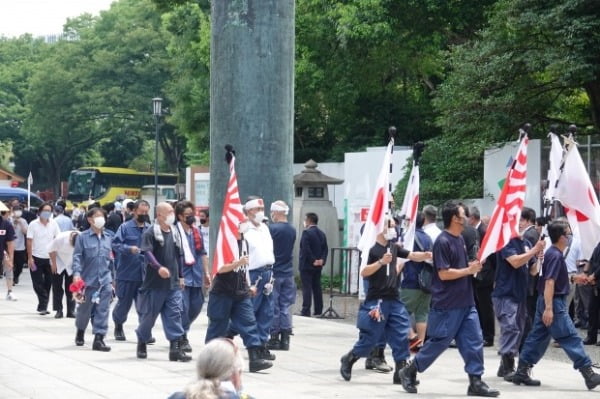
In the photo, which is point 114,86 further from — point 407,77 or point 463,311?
point 463,311

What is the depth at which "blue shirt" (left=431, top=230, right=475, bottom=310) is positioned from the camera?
10.8 meters

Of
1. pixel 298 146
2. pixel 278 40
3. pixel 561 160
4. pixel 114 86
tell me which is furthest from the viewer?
pixel 114 86

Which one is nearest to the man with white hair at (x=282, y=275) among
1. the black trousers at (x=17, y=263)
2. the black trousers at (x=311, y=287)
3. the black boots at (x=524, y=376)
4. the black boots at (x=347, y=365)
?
the black boots at (x=347, y=365)

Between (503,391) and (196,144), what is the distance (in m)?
31.7

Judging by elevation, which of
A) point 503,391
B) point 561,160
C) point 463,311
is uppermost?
point 561,160

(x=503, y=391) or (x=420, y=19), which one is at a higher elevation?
(x=420, y=19)

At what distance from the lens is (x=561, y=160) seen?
12.4 m

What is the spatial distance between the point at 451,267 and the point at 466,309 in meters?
0.43

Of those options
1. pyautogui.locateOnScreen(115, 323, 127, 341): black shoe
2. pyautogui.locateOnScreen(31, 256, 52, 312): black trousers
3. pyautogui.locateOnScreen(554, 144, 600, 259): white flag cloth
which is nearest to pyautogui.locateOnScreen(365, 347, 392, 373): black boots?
pyautogui.locateOnScreen(554, 144, 600, 259): white flag cloth

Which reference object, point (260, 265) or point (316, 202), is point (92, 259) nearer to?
point (260, 265)

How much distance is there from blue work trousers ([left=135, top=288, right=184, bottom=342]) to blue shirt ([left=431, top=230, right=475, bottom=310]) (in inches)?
144

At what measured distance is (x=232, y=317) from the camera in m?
12.5

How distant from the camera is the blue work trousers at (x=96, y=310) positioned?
47.4ft

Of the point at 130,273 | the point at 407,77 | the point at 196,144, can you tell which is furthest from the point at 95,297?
the point at 196,144
